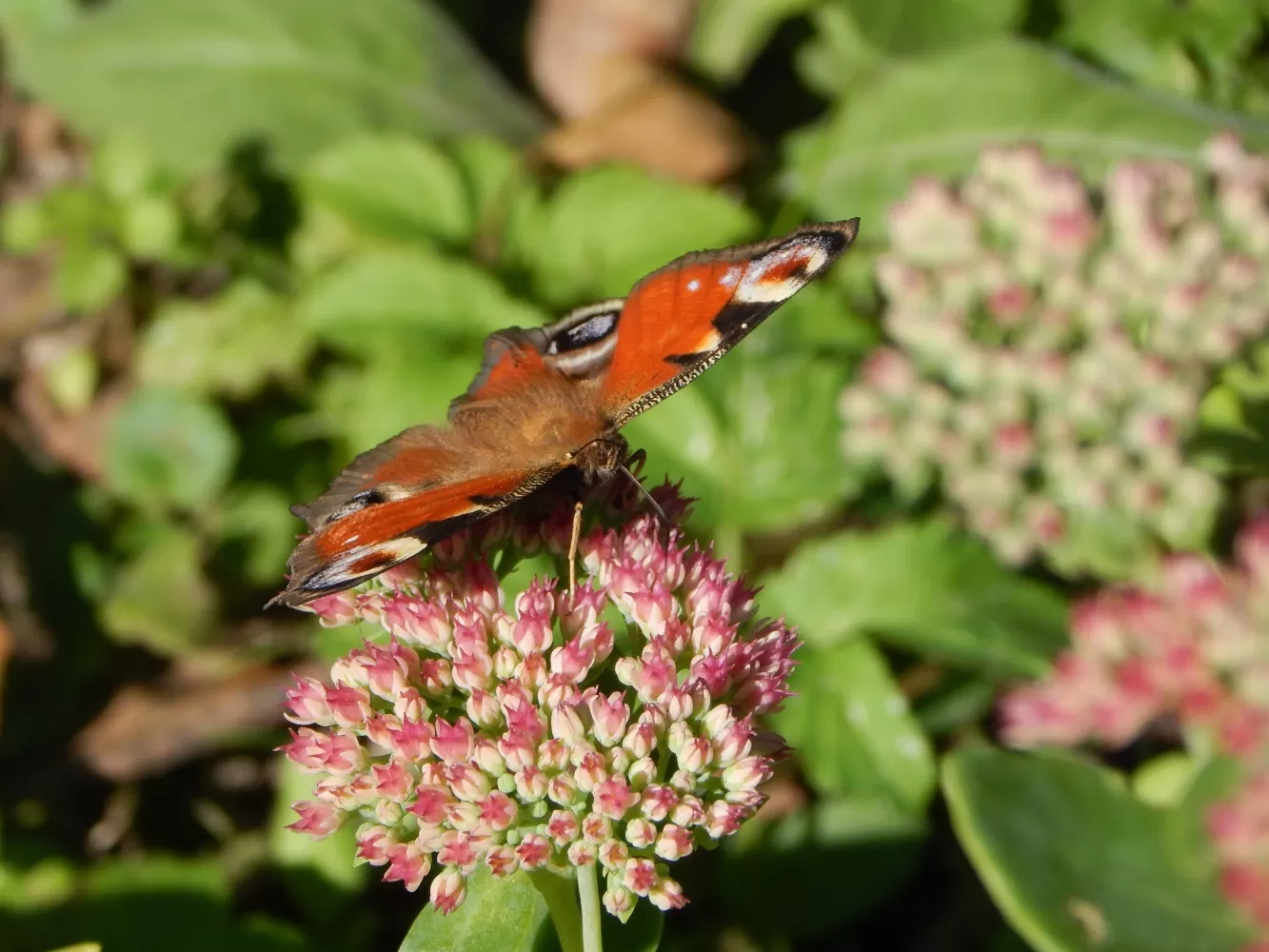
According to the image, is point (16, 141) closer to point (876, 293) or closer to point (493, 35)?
point (493, 35)

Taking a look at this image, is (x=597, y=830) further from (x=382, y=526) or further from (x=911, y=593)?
(x=911, y=593)

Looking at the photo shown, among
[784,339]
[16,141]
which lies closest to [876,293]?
[784,339]

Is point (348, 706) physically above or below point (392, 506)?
below

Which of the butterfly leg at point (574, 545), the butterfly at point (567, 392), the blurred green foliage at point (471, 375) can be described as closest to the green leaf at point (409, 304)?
the blurred green foliage at point (471, 375)

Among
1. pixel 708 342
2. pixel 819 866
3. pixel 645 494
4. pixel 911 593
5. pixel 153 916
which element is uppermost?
pixel 708 342

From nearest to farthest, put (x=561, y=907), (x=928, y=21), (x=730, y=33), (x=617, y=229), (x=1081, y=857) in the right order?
(x=561, y=907), (x=1081, y=857), (x=617, y=229), (x=928, y=21), (x=730, y=33)

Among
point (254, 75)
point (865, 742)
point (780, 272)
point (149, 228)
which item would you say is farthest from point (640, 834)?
point (254, 75)

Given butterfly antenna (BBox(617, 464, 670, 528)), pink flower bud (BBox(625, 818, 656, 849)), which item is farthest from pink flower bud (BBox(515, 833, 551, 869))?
butterfly antenna (BBox(617, 464, 670, 528))

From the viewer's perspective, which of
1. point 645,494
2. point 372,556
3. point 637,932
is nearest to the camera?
point 372,556
